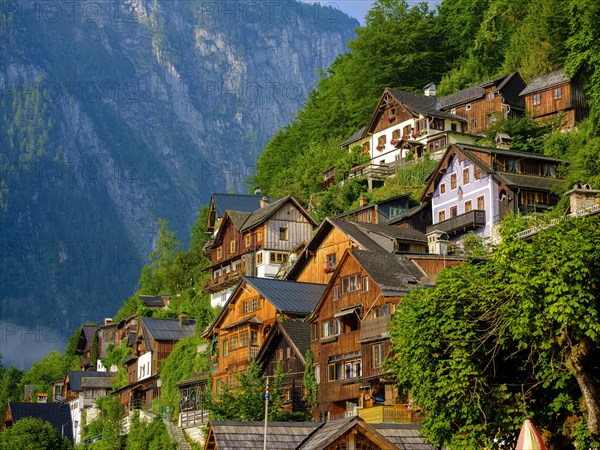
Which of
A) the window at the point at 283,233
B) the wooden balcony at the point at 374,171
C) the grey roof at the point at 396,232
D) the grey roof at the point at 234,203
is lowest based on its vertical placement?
the grey roof at the point at 396,232

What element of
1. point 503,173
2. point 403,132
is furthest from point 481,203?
point 403,132

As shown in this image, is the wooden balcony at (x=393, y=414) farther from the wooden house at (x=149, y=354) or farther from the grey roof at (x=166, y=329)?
the grey roof at (x=166, y=329)

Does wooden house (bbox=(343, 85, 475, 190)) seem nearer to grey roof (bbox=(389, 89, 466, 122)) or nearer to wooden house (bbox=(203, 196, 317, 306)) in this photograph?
grey roof (bbox=(389, 89, 466, 122))

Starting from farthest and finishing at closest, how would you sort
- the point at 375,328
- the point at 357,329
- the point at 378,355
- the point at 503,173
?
the point at 503,173 → the point at 357,329 → the point at 375,328 → the point at 378,355

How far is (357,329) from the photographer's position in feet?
200

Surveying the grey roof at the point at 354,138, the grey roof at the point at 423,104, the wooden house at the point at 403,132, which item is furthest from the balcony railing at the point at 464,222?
the grey roof at the point at 354,138

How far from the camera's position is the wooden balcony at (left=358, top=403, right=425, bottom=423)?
172ft

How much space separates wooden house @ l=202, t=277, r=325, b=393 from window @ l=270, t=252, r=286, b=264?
15.1 m

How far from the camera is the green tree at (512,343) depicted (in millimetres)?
36219

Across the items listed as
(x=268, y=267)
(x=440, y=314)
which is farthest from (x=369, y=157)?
(x=440, y=314)

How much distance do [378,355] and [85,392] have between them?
5500cm

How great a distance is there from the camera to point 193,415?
242 feet

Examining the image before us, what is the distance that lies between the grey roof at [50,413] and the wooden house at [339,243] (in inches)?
1429

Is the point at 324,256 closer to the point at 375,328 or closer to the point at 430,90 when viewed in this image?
the point at 375,328
